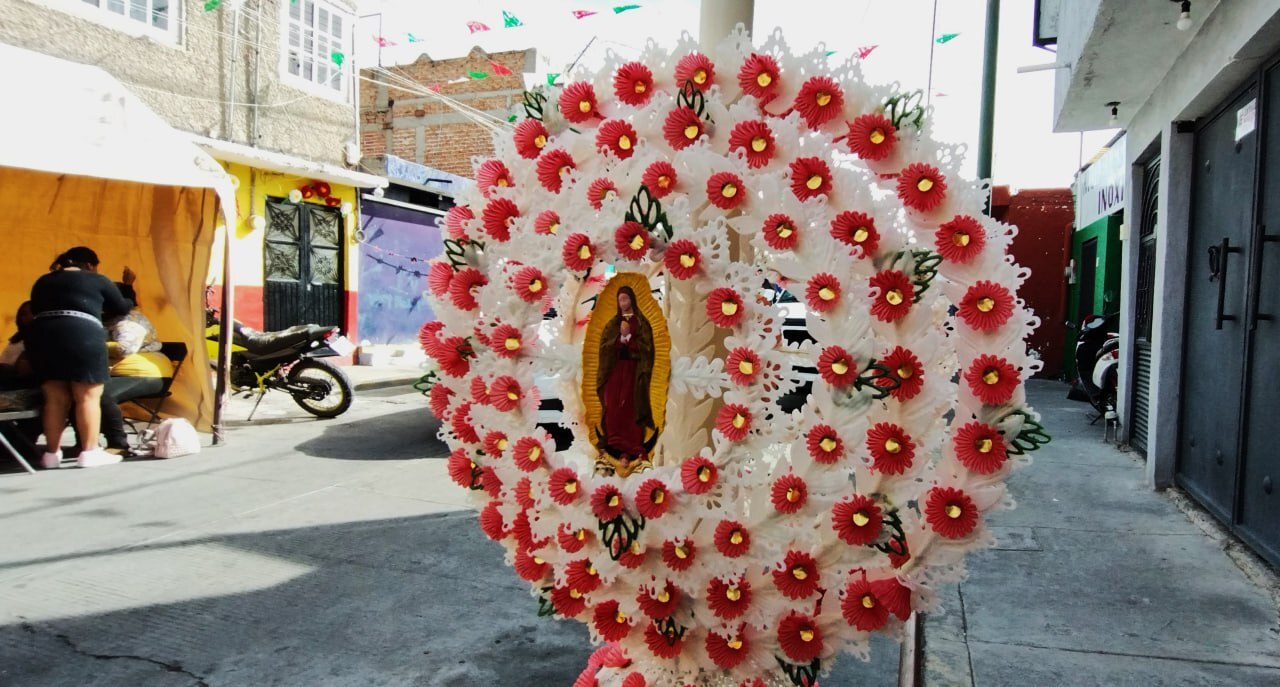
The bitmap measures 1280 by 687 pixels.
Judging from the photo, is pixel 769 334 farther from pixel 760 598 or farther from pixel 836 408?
pixel 760 598

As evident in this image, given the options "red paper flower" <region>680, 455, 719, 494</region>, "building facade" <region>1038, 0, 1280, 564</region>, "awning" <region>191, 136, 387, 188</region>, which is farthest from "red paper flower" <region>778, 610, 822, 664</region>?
"awning" <region>191, 136, 387, 188</region>

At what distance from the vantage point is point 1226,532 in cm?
482

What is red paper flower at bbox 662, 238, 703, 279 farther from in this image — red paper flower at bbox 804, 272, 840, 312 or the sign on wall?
the sign on wall

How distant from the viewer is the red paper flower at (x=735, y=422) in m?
2.21

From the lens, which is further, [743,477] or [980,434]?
[743,477]

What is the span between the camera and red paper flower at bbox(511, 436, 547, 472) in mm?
2416

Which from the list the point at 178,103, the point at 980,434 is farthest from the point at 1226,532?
the point at 178,103

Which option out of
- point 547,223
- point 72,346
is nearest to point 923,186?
point 547,223

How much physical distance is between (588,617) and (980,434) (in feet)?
4.14

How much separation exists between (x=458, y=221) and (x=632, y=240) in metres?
0.69

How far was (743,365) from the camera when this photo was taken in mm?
2221

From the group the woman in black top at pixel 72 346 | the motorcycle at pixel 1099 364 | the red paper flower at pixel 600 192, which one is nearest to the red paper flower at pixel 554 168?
the red paper flower at pixel 600 192

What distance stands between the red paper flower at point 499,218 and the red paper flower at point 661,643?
125 cm

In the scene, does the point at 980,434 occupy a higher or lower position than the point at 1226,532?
higher
